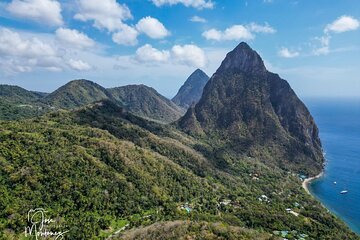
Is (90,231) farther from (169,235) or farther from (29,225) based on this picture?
(169,235)

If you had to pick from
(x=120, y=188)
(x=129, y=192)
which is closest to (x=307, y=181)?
(x=129, y=192)

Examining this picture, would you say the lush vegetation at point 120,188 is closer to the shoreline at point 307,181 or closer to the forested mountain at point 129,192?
the forested mountain at point 129,192

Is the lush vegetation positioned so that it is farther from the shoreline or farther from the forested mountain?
the shoreline

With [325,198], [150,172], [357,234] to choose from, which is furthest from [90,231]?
[325,198]

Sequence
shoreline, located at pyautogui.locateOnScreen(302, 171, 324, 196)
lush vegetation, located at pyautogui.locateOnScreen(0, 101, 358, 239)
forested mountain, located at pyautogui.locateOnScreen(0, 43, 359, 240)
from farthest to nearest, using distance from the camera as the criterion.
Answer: shoreline, located at pyautogui.locateOnScreen(302, 171, 324, 196) → lush vegetation, located at pyautogui.locateOnScreen(0, 101, 358, 239) → forested mountain, located at pyautogui.locateOnScreen(0, 43, 359, 240)

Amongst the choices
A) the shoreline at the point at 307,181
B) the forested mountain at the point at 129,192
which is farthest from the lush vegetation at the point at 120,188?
the shoreline at the point at 307,181

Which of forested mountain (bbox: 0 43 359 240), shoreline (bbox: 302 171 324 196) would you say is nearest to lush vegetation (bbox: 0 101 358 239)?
forested mountain (bbox: 0 43 359 240)

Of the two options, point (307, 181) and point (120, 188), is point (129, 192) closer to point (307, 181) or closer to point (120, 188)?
point (120, 188)

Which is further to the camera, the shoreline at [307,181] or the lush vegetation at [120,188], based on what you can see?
the shoreline at [307,181]
